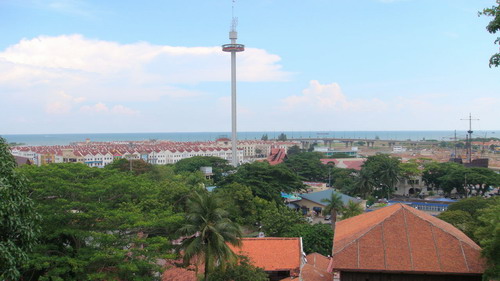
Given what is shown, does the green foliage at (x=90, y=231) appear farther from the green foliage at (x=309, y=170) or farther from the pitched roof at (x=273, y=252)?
the green foliage at (x=309, y=170)

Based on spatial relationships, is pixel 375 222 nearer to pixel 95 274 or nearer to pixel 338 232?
pixel 338 232

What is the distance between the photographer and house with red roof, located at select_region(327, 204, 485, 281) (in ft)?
47.1

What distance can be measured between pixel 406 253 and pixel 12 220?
1222 centimetres

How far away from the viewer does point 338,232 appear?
18844 mm

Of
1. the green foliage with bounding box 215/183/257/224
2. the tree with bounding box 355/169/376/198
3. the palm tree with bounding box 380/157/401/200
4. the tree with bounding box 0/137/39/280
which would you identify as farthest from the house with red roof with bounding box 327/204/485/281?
the palm tree with bounding box 380/157/401/200

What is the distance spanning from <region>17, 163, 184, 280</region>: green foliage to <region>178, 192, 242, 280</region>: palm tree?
1.06m

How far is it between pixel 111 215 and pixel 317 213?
93.2 feet

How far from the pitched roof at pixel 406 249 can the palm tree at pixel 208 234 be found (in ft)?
12.6

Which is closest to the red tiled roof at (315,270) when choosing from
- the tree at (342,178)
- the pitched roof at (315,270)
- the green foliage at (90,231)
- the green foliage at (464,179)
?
the pitched roof at (315,270)

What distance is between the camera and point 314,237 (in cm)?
2320

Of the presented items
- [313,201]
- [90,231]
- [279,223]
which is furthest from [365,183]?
[90,231]

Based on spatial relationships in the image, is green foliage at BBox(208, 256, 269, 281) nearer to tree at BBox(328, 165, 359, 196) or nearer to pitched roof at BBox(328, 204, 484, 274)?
pitched roof at BBox(328, 204, 484, 274)

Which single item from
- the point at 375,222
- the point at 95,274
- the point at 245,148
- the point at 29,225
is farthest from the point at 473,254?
the point at 245,148

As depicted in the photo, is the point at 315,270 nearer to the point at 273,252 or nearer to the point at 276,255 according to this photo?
the point at 276,255
